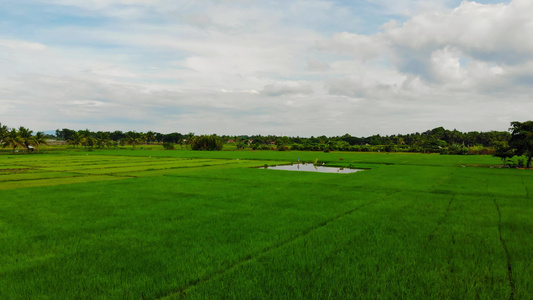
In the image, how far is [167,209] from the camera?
1313 cm

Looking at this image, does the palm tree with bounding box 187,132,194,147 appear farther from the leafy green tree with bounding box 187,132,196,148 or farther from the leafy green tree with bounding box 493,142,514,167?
the leafy green tree with bounding box 493,142,514,167

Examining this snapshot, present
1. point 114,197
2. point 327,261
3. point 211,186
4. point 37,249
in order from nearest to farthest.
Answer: point 327,261 < point 37,249 < point 114,197 < point 211,186

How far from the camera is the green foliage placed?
10325cm

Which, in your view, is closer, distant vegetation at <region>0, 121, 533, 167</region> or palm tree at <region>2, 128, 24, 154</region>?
distant vegetation at <region>0, 121, 533, 167</region>

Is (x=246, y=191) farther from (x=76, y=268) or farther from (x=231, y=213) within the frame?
(x=76, y=268)

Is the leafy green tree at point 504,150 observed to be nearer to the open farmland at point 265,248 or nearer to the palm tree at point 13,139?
the open farmland at point 265,248

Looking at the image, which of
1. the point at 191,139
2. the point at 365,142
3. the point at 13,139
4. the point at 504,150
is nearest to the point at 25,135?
the point at 13,139

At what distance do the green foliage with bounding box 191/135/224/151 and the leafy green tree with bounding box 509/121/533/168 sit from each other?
83563mm

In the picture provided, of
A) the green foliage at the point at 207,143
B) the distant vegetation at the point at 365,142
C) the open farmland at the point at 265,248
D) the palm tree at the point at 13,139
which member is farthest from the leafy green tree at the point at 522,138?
the palm tree at the point at 13,139

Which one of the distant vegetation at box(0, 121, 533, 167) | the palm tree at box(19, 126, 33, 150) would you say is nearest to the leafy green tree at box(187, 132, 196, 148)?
the distant vegetation at box(0, 121, 533, 167)

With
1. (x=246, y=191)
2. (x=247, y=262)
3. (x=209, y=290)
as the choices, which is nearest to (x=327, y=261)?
(x=247, y=262)

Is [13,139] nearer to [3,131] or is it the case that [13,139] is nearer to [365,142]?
[3,131]

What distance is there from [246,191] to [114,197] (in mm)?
7702

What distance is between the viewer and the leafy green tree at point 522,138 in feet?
105
